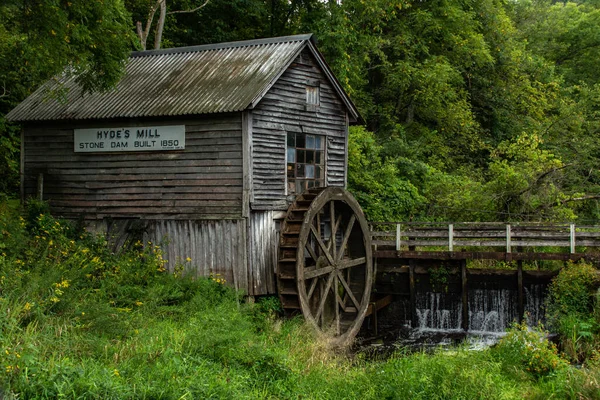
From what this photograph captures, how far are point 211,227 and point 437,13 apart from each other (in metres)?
17.3

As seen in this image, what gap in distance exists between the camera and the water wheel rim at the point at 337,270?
15.8 metres

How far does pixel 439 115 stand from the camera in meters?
29.5

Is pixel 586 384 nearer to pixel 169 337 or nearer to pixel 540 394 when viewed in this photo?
pixel 540 394

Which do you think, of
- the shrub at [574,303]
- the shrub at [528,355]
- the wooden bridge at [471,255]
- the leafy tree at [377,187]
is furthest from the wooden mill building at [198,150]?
the shrub at [574,303]

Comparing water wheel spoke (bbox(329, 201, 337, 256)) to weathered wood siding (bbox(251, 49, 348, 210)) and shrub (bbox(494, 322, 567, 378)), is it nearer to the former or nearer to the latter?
weathered wood siding (bbox(251, 49, 348, 210))

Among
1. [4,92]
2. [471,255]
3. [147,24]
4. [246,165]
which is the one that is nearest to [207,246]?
[246,165]

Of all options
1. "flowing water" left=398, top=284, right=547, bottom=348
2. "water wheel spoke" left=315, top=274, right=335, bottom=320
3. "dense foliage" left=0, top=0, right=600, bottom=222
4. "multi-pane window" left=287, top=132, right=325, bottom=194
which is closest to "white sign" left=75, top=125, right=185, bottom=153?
"multi-pane window" left=287, top=132, right=325, bottom=194

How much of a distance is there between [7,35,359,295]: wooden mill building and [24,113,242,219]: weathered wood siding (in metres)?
0.02

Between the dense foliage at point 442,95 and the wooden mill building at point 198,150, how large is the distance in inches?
113

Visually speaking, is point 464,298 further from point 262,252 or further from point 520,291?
point 262,252

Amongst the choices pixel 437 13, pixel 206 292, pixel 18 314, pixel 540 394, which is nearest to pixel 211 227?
pixel 206 292

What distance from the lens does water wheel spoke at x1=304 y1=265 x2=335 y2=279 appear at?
16203mm

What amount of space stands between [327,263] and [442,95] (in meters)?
12.5

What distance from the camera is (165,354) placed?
9484mm
